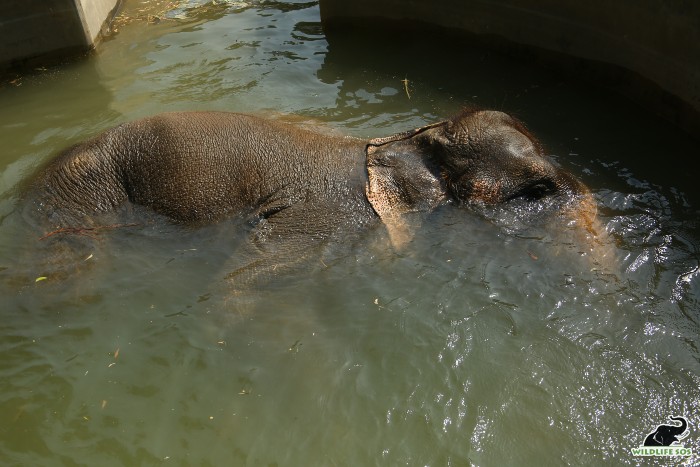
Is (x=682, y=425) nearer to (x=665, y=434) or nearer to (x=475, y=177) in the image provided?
(x=665, y=434)

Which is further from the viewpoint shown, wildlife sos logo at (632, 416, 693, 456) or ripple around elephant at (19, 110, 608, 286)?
ripple around elephant at (19, 110, 608, 286)

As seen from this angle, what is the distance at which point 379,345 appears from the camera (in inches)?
171

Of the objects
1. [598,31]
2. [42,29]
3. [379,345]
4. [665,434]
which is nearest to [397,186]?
[379,345]

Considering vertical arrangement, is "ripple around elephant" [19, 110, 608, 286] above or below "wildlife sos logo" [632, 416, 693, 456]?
above

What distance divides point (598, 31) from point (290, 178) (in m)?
4.88

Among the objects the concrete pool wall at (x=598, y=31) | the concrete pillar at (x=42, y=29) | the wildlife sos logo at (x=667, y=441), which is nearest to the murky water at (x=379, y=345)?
the wildlife sos logo at (x=667, y=441)

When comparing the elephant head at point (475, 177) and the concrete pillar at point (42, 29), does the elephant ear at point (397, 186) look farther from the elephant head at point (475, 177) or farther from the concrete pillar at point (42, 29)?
the concrete pillar at point (42, 29)

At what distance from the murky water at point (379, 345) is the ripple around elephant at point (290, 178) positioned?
23 cm

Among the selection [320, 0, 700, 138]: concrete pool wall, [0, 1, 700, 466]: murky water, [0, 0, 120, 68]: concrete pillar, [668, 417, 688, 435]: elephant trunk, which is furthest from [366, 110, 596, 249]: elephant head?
[0, 0, 120, 68]: concrete pillar

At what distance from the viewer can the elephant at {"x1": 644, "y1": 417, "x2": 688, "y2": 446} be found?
359cm

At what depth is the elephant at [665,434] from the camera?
359cm

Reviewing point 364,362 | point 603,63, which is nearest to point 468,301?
point 364,362

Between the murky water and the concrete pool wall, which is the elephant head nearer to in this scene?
the murky water

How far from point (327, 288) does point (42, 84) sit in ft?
19.1
